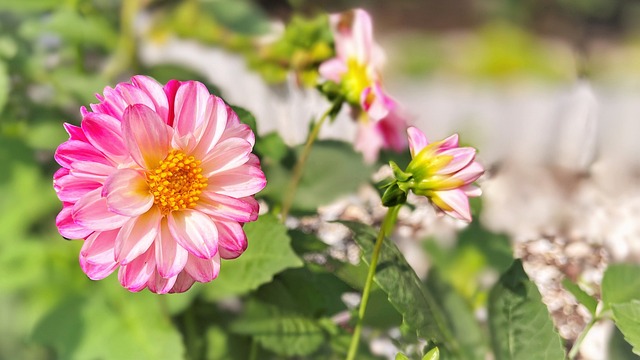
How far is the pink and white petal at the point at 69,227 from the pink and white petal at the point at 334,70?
0.19 meters

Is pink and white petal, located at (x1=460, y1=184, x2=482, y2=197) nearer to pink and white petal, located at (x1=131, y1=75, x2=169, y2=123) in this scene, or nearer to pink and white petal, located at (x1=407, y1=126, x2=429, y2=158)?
pink and white petal, located at (x1=407, y1=126, x2=429, y2=158)

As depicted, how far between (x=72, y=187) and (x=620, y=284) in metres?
0.30

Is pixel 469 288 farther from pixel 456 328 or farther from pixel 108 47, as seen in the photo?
pixel 108 47

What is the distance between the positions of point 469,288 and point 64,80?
382 mm

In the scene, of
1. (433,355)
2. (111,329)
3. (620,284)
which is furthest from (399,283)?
(111,329)

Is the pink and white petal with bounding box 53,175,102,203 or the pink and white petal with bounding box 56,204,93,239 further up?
the pink and white petal with bounding box 53,175,102,203

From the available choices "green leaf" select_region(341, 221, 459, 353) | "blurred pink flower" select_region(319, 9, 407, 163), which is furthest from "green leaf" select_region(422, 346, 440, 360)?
"blurred pink flower" select_region(319, 9, 407, 163)

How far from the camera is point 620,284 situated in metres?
0.44

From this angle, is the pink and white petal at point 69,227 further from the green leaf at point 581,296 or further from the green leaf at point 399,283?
the green leaf at point 581,296

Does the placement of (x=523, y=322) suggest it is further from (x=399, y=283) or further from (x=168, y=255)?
(x=168, y=255)

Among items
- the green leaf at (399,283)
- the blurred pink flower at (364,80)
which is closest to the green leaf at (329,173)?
the blurred pink flower at (364,80)

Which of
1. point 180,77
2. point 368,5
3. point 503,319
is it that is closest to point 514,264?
point 503,319

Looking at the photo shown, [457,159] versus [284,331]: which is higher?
[457,159]

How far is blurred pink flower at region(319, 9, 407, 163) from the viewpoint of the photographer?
43 centimetres
